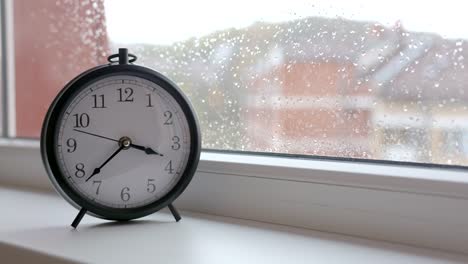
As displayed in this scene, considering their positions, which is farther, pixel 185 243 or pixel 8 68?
pixel 8 68

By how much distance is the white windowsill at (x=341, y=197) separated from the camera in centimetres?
62

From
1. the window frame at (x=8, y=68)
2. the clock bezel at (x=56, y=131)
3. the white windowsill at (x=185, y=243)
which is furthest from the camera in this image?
the window frame at (x=8, y=68)

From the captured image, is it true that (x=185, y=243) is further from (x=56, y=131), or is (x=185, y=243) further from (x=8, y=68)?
(x=8, y=68)

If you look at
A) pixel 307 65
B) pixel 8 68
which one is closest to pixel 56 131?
pixel 307 65

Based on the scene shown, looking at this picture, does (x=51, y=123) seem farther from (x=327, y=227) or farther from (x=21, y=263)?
(x=327, y=227)

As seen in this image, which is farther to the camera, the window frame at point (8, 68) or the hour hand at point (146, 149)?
the window frame at point (8, 68)

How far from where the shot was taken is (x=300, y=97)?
0.81 meters

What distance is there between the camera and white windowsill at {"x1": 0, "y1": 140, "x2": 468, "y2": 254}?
2.04 feet

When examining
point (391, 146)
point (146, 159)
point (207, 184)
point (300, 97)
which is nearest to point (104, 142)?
point (146, 159)

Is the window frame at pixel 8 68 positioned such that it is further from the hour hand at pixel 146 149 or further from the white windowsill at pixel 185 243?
the hour hand at pixel 146 149

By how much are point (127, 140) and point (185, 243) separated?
18 cm

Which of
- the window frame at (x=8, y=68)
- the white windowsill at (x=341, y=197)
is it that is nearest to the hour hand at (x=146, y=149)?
the white windowsill at (x=341, y=197)

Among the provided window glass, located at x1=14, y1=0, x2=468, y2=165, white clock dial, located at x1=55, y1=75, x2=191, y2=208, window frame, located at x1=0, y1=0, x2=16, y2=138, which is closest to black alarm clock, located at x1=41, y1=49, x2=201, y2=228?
white clock dial, located at x1=55, y1=75, x2=191, y2=208

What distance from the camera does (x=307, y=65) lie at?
2.63ft
